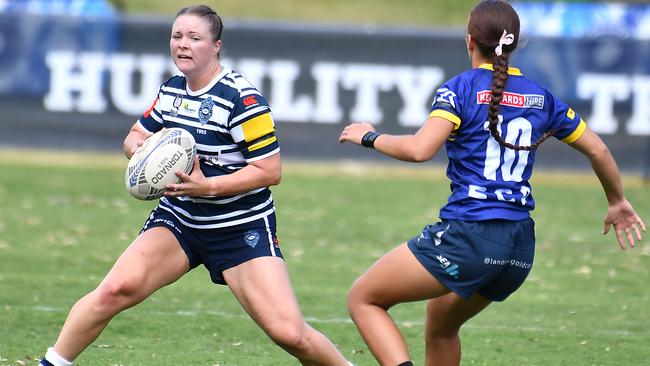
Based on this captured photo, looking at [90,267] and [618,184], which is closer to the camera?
[618,184]

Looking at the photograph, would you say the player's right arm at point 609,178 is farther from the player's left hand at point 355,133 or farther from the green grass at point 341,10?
the green grass at point 341,10

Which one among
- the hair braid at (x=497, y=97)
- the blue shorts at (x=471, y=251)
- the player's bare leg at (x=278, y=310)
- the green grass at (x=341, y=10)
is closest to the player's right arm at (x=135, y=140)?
the player's bare leg at (x=278, y=310)

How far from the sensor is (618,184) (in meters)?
5.60

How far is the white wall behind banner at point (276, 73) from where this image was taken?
16.0m

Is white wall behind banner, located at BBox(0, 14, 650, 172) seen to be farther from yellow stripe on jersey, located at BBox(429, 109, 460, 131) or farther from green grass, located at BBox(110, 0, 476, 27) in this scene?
yellow stripe on jersey, located at BBox(429, 109, 460, 131)

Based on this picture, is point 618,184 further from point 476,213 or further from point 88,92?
point 88,92

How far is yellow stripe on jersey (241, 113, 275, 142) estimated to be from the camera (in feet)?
17.8

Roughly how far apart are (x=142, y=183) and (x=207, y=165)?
1.11 feet

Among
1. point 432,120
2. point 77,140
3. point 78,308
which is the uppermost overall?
point 432,120

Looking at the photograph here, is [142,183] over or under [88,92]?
over

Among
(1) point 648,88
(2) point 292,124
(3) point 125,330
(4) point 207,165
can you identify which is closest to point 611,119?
(1) point 648,88

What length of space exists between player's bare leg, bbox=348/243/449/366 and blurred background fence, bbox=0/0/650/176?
10779mm

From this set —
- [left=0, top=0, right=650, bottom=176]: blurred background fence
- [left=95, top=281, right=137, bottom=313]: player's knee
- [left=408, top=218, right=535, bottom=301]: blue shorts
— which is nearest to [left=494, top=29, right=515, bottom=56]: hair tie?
[left=408, top=218, right=535, bottom=301]: blue shorts

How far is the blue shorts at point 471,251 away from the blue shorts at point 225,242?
794 mm
